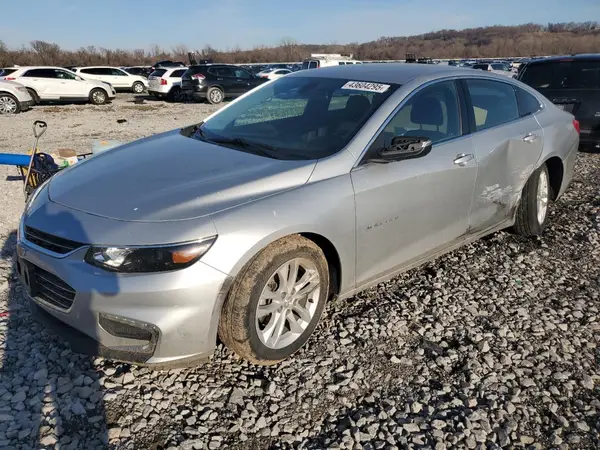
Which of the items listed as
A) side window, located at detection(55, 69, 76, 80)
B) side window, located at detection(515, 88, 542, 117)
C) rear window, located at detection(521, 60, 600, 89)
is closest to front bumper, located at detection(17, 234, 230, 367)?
side window, located at detection(515, 88, 542, 117)

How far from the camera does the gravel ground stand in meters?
2.34

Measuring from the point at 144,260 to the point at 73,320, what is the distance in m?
0.51

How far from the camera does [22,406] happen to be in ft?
8.16

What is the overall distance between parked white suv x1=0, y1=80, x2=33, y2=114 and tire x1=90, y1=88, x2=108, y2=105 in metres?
3.41

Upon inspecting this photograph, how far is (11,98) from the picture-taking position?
639 inches

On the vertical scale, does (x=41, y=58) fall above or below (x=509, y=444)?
above

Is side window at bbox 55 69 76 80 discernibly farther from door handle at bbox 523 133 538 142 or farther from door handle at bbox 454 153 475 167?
door handle at bbox 454 153 475 167

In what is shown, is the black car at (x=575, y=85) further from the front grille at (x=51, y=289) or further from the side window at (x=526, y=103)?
the front grille at (x=51, y=289)

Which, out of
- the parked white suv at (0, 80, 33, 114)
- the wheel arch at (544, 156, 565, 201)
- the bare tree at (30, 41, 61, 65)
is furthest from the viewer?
the bare tree at (30, 41, 61, 65)

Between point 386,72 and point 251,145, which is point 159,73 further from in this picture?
point 251,145

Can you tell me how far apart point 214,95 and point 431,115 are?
17.3m

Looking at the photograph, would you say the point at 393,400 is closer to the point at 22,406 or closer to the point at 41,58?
the point at 22,406

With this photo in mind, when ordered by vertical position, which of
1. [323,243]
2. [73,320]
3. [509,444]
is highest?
[323,243]

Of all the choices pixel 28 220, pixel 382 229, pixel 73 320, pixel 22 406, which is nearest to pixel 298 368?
pixel 382 229
